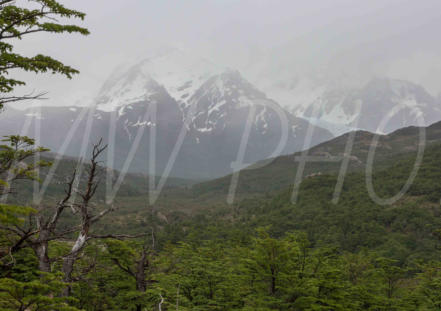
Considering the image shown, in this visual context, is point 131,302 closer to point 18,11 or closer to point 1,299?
point 1,299

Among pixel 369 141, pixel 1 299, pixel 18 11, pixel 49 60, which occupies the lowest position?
pixel 1 299

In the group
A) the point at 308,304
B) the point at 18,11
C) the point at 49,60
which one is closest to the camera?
the point at 18,11

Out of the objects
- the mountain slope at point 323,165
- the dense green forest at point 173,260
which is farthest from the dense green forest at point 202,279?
the mountain slope at point 323,165

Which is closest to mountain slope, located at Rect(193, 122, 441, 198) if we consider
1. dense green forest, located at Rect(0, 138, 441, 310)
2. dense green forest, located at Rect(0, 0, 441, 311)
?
dense green forest, located at Rect(0, 0, 441, 311)

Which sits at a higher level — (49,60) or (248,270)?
(49,60)

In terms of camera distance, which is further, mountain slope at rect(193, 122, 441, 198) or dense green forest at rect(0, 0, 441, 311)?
mountain slope at rect(193, 122, 441, 198)

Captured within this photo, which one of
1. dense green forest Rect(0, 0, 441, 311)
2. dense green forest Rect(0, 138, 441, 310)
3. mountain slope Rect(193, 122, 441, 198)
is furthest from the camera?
mountain slope Rect(193, 122, 441, 198)

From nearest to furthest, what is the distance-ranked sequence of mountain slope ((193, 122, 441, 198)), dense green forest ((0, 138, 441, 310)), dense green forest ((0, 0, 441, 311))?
dense green forest ((0, 0, 441, 311))
dense green forest ((0, 138, 441, 310))
mountain slope ((193, 122, 441, 198))

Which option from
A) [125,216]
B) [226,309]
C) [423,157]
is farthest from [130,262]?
[423,157]

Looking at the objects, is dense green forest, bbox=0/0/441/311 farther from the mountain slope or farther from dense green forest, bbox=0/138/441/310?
the mountain slope

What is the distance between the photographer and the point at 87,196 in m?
13.8

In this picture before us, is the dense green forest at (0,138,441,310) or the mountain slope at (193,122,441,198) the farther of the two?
the mountain slope at (193,122,441,198)

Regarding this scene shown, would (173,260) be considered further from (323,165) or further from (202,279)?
(323,165)

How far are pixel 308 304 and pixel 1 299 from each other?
1432 cm
